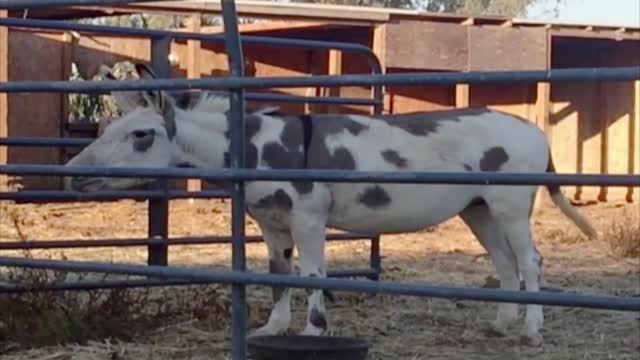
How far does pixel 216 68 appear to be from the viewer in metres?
19.4

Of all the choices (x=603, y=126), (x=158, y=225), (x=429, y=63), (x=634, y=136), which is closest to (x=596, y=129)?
(x=603, y=126)

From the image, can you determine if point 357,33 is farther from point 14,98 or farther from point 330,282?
point 330,282

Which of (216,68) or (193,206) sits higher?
(216,68)

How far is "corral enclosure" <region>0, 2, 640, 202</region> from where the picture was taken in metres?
18.5

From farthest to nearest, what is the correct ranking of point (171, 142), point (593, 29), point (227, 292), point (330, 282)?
point (593, 29), point (227, 292), point (171, 142), point (330, 282)

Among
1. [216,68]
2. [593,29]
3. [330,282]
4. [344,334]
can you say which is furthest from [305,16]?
[330,282]

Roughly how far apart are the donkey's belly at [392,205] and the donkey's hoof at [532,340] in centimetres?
80

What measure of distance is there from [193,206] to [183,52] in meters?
2.37

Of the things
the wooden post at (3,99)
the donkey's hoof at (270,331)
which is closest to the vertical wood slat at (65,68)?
the wooden post at (3,99)

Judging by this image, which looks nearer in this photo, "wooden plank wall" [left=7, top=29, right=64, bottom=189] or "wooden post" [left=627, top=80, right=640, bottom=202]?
"wooden plank wall" [left=7, top=29, right=64, bottom=189]

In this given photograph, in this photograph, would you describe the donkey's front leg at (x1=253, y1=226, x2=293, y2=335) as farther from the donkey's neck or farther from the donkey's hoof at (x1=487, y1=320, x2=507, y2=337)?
the donkey's hoof at (x1=487, y1=320, x2=507, y2=337)

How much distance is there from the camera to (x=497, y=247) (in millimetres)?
8156

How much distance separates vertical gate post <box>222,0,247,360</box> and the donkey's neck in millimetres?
2161

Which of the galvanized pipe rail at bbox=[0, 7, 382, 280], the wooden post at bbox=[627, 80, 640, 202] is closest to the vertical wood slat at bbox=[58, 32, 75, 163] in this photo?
the wooden post at bbox=[627, 80, 640, 202]
